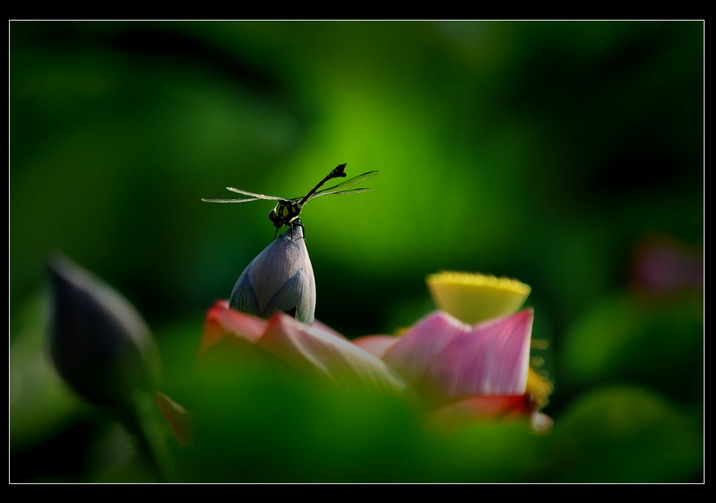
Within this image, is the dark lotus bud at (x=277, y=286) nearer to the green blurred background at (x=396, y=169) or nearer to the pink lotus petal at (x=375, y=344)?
the pink lotus petal at (x=375, y=344)

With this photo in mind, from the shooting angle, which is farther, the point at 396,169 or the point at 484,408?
the point at 396,169

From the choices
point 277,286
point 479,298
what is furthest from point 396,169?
point 277,286

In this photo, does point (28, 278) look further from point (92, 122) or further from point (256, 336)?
point (256, 336)

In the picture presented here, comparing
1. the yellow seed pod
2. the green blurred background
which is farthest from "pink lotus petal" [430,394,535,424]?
the green blurred background

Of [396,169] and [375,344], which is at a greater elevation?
[396,169]

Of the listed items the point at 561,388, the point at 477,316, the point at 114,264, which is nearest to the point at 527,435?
the point at 477,316

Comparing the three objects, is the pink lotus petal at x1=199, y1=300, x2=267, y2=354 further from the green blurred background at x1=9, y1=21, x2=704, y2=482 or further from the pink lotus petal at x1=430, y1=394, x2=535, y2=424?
the green blurred background at x1=9, y1=21, x2=704, y2=482

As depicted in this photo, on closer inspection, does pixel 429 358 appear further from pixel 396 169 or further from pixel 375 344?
pixel 396 169
